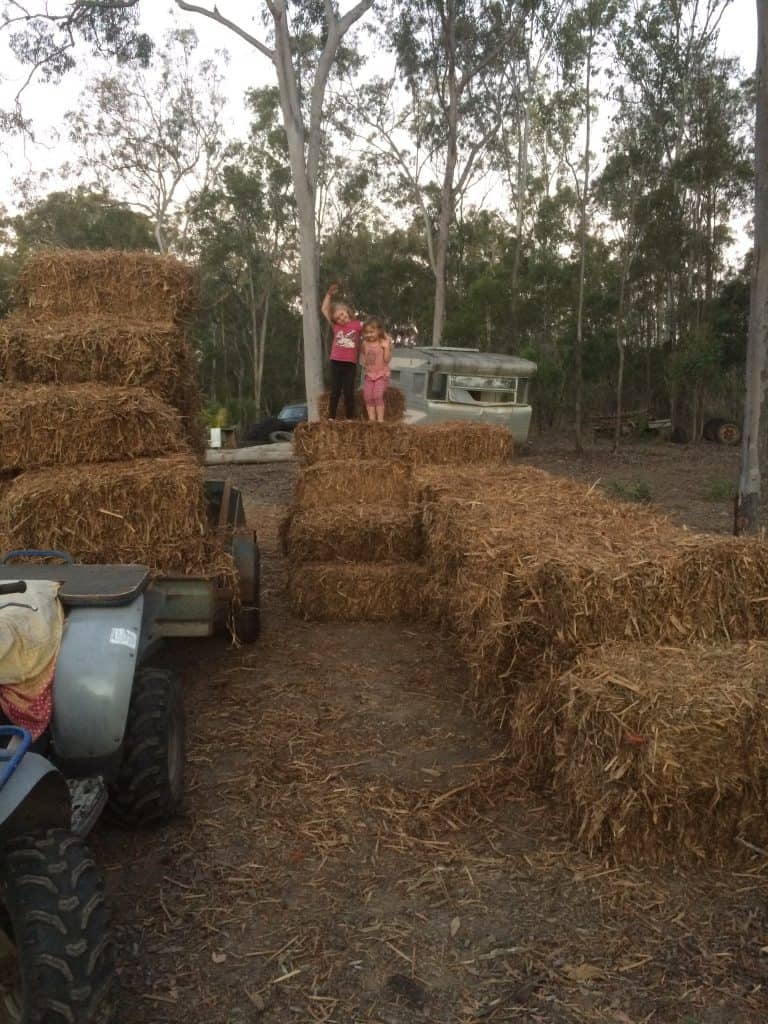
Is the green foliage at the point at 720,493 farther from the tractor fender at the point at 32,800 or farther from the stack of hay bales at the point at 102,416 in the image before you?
the tractor fender at the point at 32,800

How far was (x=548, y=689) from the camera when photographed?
4.18 metres

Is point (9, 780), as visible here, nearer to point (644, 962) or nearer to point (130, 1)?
point (644, 962)

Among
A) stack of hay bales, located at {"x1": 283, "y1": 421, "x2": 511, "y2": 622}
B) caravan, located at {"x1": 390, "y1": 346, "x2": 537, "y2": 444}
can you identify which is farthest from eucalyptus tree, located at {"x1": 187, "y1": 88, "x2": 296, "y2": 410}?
stack of hay bales, located at {"x1": 283, "y1": 421, "x2": 511, "y2": 622}

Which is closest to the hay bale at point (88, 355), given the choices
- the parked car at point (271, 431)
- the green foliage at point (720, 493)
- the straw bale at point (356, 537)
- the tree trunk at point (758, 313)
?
the straw bale at point (356, 537)

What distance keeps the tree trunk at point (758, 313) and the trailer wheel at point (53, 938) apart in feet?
33.9

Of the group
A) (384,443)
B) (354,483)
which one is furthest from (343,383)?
(354,483)

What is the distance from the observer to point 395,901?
333cm

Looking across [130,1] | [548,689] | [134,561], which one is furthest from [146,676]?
[130,1]

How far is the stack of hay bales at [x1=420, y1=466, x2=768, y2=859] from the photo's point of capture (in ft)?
11.6

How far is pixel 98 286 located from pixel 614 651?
5.34 metres

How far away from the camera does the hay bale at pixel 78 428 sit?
18.7 ft

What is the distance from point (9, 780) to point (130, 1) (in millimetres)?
19185

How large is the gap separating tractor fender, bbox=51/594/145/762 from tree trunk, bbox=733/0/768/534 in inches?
377

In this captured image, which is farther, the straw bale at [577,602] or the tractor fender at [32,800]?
the straw bale at [577,602]
